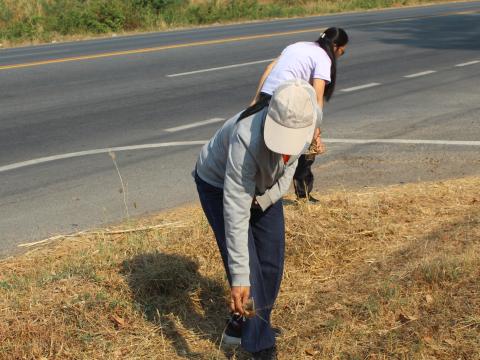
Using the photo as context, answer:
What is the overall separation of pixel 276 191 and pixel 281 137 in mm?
556

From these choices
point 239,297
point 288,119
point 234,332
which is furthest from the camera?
point 234,332

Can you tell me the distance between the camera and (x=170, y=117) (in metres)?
10.5

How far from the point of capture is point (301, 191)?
21.8 feet

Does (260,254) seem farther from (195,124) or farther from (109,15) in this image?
(109,15)

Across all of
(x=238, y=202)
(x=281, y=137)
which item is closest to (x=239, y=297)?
(x=238, y=202)

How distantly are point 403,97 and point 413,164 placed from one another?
380 centimetres

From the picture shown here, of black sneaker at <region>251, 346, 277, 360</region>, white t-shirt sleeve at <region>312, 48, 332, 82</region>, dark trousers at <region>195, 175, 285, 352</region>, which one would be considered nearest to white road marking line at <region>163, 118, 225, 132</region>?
white t-shirt sleeve at <region>312, 48, 332, 82</region>

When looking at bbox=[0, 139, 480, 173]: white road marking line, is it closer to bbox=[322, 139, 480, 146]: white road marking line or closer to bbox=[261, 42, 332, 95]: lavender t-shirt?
bbox=[322, 139, 480, 146]: white road marking line

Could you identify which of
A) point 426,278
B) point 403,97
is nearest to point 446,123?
point 403,97

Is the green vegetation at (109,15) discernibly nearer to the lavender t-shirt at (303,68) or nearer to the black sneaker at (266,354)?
the lavender t-shirt at (303,68)

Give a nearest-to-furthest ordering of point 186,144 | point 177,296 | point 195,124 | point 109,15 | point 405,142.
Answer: point 177,296, point 405,142, point 186,144, point 195,124, point 109,15

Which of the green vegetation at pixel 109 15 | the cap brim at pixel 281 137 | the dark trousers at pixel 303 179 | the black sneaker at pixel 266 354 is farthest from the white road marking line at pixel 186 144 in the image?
the green vegetation at pixel 109 15

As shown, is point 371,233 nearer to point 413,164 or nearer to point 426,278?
point 426,278

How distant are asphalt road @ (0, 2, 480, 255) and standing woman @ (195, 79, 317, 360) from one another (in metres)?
2.02
